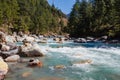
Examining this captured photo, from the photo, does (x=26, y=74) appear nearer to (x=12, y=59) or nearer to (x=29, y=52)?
(x=12, y=59)

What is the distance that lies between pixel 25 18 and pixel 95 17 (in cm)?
3197

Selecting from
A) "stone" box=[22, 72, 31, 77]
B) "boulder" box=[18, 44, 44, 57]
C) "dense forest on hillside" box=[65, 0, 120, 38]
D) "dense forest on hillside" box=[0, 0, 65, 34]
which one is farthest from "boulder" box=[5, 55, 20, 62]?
"dense forest on hillside" box=[65, 0, 120, 38]

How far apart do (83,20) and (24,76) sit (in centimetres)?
6887

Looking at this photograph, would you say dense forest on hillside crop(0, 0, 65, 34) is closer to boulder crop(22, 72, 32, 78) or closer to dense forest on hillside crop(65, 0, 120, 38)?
dense forest on hillside crop(65, 0, 120, 38)

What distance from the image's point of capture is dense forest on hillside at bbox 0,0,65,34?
254 feet

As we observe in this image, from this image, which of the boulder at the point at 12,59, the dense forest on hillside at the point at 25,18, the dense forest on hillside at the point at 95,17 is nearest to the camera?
the boulder at the point at 12,59

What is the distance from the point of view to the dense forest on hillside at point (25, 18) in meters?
77.3

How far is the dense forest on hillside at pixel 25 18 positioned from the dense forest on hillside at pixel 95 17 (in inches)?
707

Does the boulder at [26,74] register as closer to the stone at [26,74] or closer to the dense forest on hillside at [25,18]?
the stone at [26,74]

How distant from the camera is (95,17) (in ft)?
270

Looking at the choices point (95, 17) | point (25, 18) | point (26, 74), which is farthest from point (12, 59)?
point (25, 18)

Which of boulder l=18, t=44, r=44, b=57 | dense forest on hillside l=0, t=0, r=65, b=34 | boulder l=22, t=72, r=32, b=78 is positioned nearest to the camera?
boulder l=22, t=72, r=32, b=78

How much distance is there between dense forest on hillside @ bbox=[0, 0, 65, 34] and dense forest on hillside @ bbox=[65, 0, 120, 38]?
18.0 metres

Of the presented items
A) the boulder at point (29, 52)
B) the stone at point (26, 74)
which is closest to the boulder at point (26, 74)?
the stone at point (26, 74)
